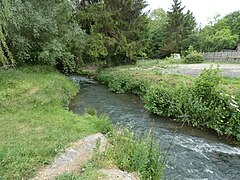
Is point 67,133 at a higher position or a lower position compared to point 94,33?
lower

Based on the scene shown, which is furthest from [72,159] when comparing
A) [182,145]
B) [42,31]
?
[42,31]

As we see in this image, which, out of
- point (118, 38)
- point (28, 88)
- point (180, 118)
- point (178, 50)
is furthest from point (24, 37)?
point (178, 50)

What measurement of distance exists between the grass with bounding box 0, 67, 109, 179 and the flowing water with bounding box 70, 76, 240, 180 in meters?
1.45

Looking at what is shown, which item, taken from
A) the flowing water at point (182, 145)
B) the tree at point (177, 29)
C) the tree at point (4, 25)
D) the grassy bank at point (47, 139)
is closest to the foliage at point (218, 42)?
the tree at point (177, 29)

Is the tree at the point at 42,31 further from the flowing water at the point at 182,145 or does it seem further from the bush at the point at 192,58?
the bush at the point at 192,58

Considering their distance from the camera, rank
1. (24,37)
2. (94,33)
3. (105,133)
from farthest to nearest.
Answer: (94,33)
(24,37)
(105,133)

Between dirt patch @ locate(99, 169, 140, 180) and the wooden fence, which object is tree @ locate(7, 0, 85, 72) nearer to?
dirt patch @ locate(99, 169, 140, 180)

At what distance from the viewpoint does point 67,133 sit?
17.5 feet

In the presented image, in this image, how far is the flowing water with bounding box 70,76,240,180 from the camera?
4850 mm

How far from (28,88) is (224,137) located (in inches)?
312

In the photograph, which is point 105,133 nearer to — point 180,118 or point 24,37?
point 180,118

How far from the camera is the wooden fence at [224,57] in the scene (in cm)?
1979

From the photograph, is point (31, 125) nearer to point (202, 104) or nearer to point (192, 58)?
point (202, 104)

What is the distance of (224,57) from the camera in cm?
2127
